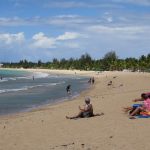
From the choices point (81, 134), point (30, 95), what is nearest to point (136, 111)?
point (81, 134)

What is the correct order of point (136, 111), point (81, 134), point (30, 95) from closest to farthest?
point (81, 134) < point (136, 111) < point (30, 95)

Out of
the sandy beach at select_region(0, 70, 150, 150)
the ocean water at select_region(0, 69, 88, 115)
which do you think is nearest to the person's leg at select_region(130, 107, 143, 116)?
the sandy beach at select_region(0, 70, 150, 150)

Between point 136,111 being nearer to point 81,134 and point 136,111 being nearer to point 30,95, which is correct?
point 81,134

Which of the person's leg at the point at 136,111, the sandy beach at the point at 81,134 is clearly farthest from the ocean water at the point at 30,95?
the person's leg at the point at 136,111

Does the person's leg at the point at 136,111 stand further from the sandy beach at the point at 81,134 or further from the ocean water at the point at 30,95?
the ocean water at the point at 30,95

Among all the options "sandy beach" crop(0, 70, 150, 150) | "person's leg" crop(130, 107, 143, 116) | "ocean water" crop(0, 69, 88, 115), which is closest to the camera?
"sandy beach" crop(0, 70, 150, 150)

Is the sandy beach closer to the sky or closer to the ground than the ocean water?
closer to the sky

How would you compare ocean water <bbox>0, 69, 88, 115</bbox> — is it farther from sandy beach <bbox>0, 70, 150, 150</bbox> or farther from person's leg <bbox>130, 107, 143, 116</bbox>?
person's leg <bbox>130, 107, 143, 116</bbox>

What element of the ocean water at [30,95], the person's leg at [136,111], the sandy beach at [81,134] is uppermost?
the person's leg at [136,111]

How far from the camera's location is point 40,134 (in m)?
12.2

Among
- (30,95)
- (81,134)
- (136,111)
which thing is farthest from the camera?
(30,95)

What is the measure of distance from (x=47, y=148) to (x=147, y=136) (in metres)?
2.50

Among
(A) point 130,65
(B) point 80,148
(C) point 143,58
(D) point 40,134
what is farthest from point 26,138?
(A) point 130,65

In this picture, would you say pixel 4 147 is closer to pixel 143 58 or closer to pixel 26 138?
pixel 26 138
